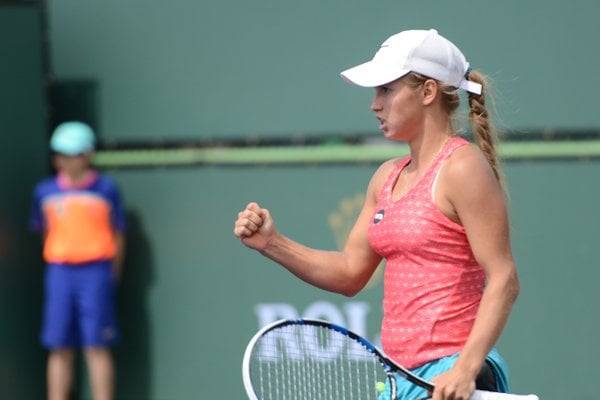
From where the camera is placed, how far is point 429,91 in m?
3.09

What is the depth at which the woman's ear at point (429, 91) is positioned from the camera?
308 centimetres

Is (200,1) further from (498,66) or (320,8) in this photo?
(498,66)

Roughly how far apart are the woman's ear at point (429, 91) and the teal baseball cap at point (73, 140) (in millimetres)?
2941

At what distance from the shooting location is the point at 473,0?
215 inches

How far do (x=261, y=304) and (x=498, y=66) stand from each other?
Result: 1.42 metres

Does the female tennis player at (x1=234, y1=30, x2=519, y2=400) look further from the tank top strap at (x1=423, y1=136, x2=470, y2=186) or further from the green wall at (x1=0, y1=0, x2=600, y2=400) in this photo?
the green wall at (x1=0, y1=0, x2=600, y2=400)

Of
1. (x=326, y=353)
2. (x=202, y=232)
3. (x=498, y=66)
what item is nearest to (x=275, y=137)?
(x=202, y=232)

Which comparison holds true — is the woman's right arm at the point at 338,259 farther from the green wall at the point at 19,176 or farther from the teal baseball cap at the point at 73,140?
the green wall at the point at 19,176

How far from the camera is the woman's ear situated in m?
3.08

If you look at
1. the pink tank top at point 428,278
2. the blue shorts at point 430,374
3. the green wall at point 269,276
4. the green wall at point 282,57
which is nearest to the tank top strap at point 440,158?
the pink tank top at point 428,278

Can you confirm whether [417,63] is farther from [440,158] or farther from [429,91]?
[440,158]

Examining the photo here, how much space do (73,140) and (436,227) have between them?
3080 millimetres

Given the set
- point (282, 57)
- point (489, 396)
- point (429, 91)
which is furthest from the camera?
point (282, 57)

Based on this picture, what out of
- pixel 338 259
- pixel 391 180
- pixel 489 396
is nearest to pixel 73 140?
pixel 338 259
